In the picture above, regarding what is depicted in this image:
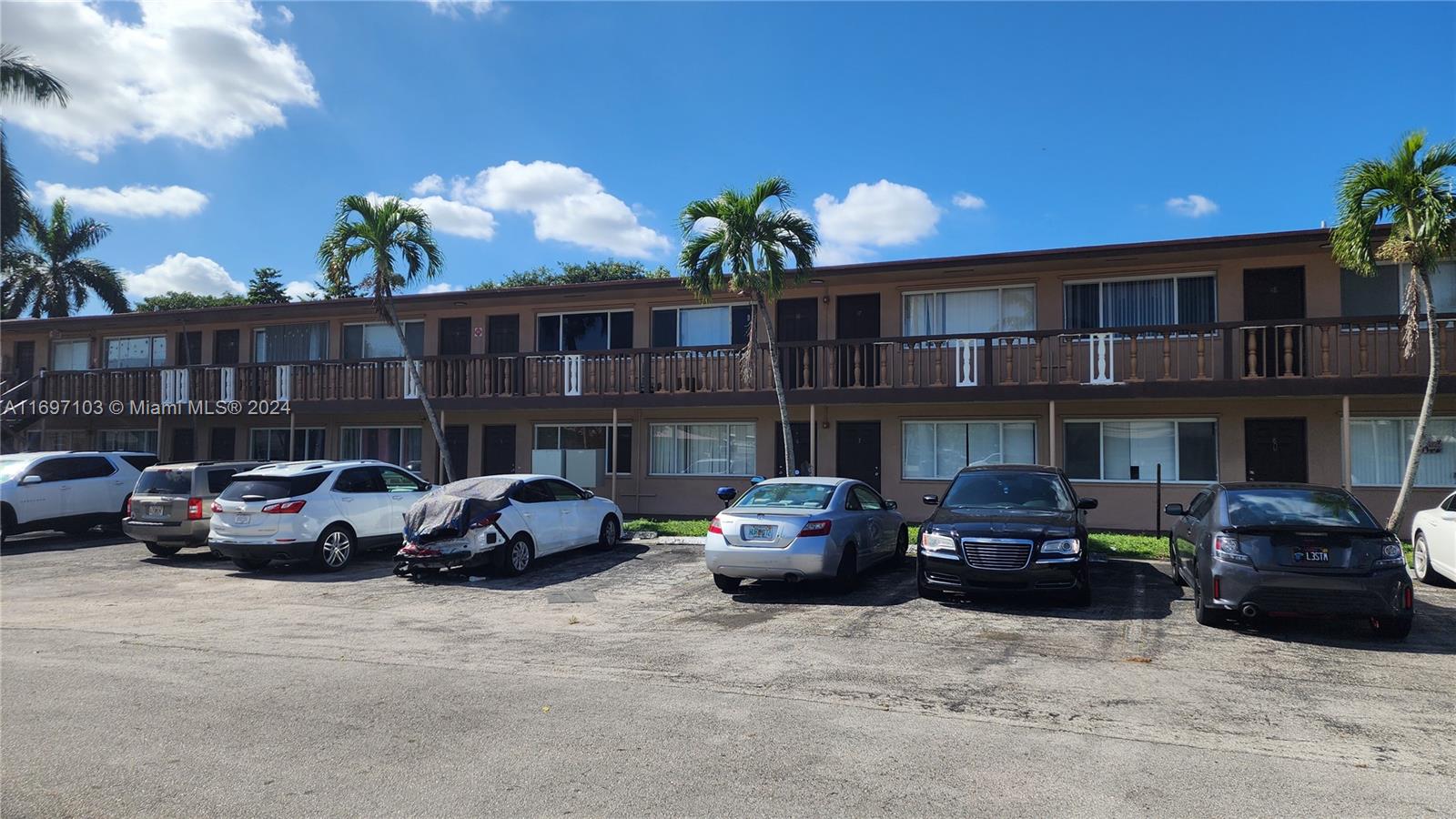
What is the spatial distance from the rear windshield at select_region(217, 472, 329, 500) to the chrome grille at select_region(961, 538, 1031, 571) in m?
9.42

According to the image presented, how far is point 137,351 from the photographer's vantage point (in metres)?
26.3

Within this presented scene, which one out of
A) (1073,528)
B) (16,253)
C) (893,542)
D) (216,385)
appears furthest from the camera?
(16,253)

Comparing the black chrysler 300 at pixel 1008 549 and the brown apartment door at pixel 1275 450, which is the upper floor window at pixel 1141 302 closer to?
the brown apartment door at pixel 1275 450

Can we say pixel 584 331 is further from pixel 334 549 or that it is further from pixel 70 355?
pixel 70 355

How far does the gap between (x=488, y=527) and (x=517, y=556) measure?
67cm

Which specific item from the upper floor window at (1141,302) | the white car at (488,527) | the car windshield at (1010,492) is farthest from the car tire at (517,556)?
the upper floor window at (1141,302)

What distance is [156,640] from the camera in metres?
8.79

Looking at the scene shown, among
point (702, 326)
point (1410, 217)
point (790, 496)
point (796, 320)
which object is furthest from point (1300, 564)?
point (702, 326)

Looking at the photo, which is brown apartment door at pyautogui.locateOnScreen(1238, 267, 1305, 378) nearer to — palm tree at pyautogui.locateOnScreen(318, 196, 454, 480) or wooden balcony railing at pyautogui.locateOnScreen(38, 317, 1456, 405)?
wooden balcony railing at pyautogui.locateOnScreen(38, 317, 1456, 405)

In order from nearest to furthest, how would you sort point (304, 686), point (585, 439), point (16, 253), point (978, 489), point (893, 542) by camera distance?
point (304, 686) → point (978, 489) → point (893, 542) → point (585, 439) → point (16, 253)

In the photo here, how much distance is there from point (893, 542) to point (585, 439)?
10.5m

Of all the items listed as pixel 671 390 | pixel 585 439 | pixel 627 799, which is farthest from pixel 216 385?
pixel 627 799

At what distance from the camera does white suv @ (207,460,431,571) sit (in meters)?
13.1

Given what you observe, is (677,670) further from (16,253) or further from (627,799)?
(16,253)
